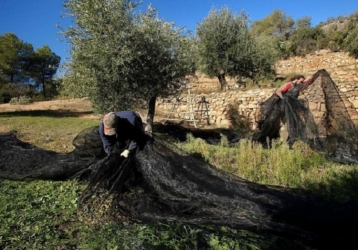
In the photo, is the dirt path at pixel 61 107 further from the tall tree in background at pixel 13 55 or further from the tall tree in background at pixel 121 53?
the tall tree in background at pixel 121 53

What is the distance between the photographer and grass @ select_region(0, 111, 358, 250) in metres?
2.90

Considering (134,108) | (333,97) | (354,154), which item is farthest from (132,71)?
(354,154)

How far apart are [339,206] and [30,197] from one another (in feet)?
14.3

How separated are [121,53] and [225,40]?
9.35 m

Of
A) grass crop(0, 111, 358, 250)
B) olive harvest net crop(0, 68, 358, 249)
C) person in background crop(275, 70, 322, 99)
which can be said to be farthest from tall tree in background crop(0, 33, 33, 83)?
person in background crop(275, 70, 322, 99)

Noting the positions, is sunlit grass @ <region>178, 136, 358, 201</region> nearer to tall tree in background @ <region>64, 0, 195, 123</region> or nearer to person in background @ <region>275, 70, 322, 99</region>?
person in background @ <region>275, 70, 322, 99</region>

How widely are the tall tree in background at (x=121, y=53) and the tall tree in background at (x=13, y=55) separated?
18.0m

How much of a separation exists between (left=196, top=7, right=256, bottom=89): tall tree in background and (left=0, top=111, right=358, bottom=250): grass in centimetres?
1077

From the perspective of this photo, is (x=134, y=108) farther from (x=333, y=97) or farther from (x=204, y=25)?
(x=204, y=25)

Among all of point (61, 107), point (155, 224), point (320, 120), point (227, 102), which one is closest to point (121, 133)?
point (155, 224)

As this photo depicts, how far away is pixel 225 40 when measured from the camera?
1733cm

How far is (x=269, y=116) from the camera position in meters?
8.45

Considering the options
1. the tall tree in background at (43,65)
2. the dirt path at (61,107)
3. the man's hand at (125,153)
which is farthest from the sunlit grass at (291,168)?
the tall tree in background at (43,65)

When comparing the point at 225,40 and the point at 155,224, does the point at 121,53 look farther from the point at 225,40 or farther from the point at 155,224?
the point at 225,40
